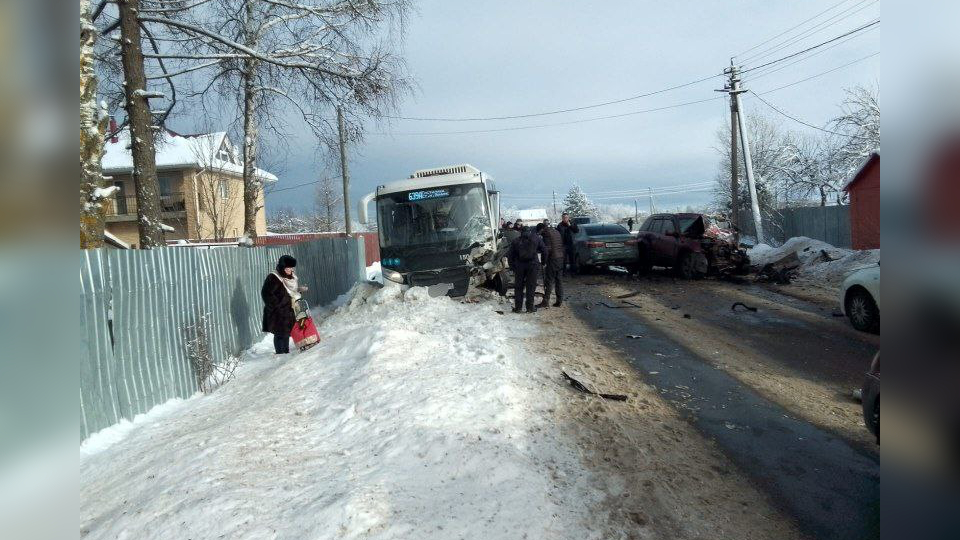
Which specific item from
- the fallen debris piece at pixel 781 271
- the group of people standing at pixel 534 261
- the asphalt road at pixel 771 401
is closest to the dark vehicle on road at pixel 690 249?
the fallen debris piece at pixel 781 271

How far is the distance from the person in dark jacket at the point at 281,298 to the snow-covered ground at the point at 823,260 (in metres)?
12.7

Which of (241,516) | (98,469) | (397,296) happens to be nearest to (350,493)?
(241,516)

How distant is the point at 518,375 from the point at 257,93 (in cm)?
1271

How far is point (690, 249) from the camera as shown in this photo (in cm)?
1634

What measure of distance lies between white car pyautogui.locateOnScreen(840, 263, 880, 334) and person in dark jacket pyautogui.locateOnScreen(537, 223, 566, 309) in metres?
5.15

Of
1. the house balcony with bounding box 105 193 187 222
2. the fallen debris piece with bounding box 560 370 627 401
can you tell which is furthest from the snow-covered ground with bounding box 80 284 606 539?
the house balcony with bounding box 105 193 187 222

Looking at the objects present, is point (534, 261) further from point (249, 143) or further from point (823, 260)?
point (823, 260)

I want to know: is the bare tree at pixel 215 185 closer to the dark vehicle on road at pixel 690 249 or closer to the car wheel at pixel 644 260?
the car wheel at pixel 644 260

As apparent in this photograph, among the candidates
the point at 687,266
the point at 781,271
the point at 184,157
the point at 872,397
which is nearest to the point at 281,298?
the point at 872,397

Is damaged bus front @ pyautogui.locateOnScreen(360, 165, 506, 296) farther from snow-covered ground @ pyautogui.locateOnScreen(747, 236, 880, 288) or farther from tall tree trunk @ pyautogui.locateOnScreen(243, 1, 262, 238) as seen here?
snow-covered ground @ pyautogui.locateOnScreen(747, 236, 880, 288)

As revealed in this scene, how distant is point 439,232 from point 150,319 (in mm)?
7112

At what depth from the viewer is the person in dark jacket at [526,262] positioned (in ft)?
36.4

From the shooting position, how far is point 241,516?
3.45 metres
